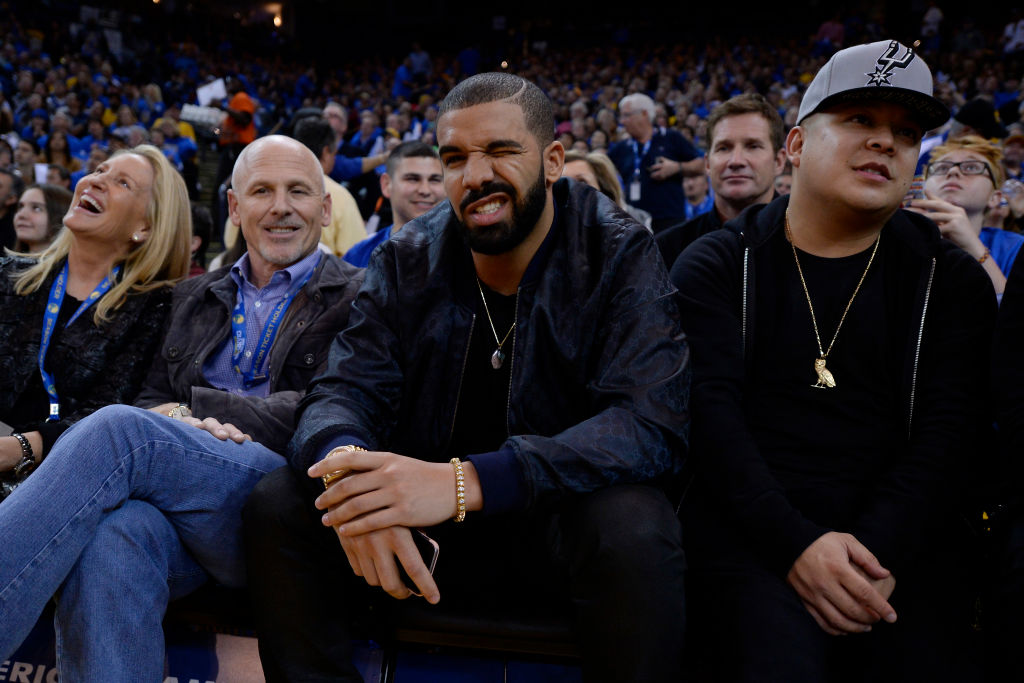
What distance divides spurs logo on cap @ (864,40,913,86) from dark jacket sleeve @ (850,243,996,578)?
1.41 ft

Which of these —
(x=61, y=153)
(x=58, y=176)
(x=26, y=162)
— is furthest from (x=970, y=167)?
(x=61, y=153)

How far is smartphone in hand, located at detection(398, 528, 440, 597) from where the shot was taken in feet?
4.98

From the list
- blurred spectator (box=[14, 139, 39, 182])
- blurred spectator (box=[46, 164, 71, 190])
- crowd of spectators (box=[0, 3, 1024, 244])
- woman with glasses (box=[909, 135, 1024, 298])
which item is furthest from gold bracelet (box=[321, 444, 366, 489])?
blurred spectator (box=[14, 139, 39, 182])

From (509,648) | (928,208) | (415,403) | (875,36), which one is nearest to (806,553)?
(509,648)

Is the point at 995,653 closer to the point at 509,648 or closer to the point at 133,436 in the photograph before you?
the point at 509,648

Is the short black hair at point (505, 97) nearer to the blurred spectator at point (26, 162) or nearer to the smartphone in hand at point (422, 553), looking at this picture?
the smartphone in hand at point (422, 553)

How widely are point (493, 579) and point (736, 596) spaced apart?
20.3 inches

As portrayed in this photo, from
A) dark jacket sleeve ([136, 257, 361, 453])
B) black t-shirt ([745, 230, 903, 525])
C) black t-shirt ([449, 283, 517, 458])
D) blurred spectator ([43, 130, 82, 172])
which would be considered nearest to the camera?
black t-shirt ([745, 230, 903, 525])

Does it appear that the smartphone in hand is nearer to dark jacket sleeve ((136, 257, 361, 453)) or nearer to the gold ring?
the gold ring

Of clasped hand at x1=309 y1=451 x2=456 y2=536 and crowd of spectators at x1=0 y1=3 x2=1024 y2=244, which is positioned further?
crowd of spectators at x1=0 y1=3 x2=1024 y2=244

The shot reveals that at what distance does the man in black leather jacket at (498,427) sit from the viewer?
4.82ft

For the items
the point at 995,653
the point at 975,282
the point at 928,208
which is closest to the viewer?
the point at 995,653

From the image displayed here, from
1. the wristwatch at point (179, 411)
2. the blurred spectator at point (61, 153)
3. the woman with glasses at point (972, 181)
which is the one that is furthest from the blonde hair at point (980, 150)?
the blurred spectator at point (61, 153)

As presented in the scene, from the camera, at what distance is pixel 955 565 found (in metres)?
1.71
